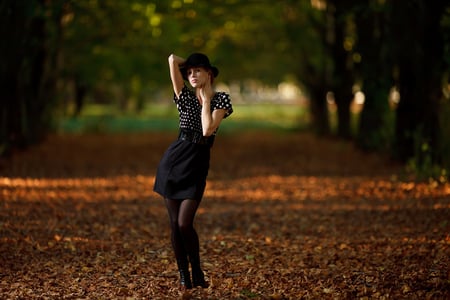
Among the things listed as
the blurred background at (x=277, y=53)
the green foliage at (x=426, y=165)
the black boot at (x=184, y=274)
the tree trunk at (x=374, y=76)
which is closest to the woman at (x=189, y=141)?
the black boot at (x=184, y=274)

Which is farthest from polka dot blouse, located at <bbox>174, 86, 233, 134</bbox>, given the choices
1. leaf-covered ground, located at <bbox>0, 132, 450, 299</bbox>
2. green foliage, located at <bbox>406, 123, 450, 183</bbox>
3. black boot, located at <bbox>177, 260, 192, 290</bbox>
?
green foliage, located at <bbox>406, 123, 450, 183</bbox>

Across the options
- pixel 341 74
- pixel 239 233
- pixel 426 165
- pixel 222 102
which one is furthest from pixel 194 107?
pixel 341 74

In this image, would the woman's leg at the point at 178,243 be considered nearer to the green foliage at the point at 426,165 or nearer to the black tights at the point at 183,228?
the black tights at the point at 183,228

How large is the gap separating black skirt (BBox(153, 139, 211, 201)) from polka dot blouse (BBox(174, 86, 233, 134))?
0.15 m

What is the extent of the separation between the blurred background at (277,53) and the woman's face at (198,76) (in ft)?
25.5

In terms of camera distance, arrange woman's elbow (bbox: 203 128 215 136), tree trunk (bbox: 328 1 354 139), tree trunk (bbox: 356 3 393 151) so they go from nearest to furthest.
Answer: woman's elbow (bbox: 203 128 215 136)
tree trunk (bbox: 356 3 393 151)
tree trunk (bbox: 328 1 354 139)

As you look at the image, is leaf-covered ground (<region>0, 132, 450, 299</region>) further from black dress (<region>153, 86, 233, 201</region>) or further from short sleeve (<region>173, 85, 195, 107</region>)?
short sleeve (<region>173, 85, 195, 107</region>)

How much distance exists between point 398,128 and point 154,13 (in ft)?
21.8

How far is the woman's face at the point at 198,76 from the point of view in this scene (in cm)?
634

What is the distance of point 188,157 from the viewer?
20.9ft

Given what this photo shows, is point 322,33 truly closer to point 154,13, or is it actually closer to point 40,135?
point 154,13

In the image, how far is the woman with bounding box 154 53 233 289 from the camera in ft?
20.8

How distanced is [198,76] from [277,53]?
27.2 m

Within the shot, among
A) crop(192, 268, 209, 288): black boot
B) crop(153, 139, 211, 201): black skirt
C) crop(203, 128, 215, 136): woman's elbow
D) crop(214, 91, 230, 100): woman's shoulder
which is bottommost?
crop(192, 268, 209, 288): black boot
